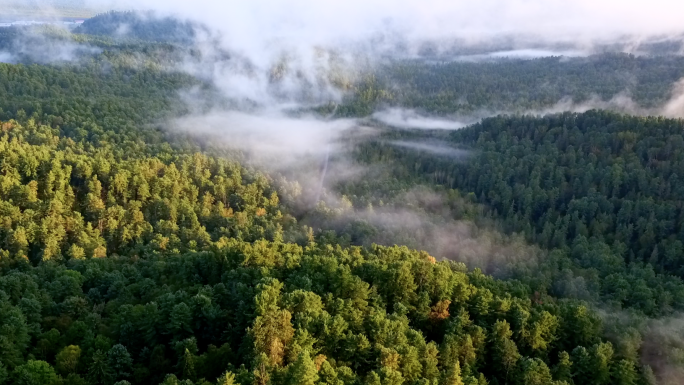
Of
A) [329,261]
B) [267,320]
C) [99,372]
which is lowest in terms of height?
[99,372]

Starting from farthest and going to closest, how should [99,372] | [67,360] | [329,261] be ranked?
[329,261]
[67,360]
[99,372]

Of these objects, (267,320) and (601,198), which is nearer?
(267,320)

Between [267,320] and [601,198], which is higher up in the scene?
[267,320]

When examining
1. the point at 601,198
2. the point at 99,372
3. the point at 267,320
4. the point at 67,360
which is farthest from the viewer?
the point at 601,198

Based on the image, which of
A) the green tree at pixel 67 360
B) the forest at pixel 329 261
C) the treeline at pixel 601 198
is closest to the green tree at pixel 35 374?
the forest at pixel 329 261

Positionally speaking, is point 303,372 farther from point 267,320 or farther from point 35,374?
point 35,374

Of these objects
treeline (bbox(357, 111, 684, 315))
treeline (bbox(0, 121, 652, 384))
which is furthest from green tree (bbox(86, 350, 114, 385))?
treeline (bbox(357, 111, 684, 315))

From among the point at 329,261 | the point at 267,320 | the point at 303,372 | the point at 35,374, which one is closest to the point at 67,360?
the point at 35,374

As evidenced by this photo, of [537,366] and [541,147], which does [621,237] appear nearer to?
[541,147]

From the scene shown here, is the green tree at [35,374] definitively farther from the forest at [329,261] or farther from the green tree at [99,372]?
the green tree at [99,372]

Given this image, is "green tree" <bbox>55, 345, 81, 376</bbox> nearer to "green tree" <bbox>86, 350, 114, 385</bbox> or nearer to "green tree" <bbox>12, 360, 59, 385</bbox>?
"green tree" <bbox>12, 360, 59, 385</bbox>
